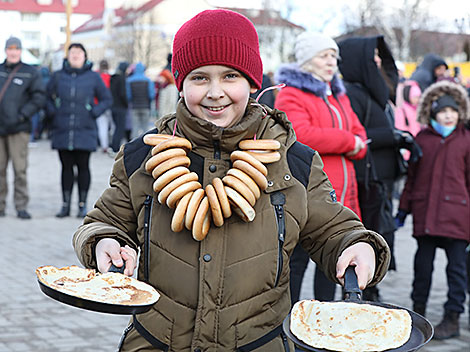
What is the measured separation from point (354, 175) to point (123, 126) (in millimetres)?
13193

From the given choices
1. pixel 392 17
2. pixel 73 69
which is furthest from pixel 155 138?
pixel 392 17

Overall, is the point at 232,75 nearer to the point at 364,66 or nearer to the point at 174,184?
the point at 174,184

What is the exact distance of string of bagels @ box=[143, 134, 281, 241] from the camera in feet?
7.86

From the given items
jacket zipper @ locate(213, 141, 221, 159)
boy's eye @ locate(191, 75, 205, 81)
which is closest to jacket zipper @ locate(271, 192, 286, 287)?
jacket zipper @ locate(213, 141, 221, 159)

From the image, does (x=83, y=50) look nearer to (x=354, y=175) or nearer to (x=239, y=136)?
(x=354, y=175)

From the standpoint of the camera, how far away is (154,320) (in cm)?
251

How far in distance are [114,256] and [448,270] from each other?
406cm

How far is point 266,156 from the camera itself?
249 cm

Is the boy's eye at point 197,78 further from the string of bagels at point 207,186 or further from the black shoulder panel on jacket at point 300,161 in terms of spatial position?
the black shoulder panel on jacket at point 300,161

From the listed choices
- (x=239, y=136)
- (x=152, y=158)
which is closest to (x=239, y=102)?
(x=239, y=136)

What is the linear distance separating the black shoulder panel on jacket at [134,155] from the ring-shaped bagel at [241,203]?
1.18ft

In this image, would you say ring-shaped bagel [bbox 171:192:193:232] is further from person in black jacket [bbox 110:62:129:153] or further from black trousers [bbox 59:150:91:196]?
person in black jacket [bbox 110:62:129:153]

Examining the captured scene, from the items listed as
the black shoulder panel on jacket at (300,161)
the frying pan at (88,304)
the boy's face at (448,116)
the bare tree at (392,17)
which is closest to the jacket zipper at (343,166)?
the boy's face at (448,116)

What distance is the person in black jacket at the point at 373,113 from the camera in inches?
231
